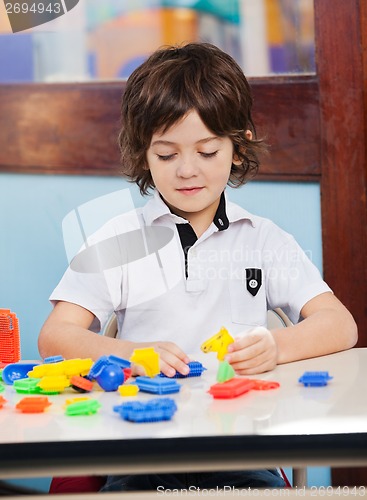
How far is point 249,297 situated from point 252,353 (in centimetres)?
31

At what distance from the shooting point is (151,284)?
1276 millimetres

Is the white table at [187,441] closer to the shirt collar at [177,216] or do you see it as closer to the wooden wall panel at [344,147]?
the shirt collar at [177,216]

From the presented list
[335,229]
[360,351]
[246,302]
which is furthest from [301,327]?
[335,229]

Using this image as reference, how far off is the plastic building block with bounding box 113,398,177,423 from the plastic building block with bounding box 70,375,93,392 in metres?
0.12

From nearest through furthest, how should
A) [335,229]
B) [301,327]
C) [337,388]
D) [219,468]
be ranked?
[219,468] → [337,388] → [301,327] → [335,229]

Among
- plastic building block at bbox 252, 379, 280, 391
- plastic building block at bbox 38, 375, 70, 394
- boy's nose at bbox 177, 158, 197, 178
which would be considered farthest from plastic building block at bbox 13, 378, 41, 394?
boy's nose at bbox 177, 158, 197, 178

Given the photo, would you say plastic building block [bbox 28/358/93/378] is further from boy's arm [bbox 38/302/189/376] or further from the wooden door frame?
the wooden door frame

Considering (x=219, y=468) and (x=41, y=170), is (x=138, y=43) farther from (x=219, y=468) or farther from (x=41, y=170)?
(x=219, y=468)

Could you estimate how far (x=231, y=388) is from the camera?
0.87m

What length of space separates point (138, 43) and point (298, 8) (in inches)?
12.8

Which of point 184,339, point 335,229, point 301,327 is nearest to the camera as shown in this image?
point 301,327

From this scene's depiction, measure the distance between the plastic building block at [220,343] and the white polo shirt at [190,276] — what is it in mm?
293

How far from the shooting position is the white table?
0.69 metres

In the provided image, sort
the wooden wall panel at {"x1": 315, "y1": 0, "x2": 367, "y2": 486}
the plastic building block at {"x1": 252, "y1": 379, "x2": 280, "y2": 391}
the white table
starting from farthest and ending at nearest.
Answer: the wooden wall panel at {"x1": 315, "y1": 0, "x2": 367, "y2": 486}, the plastic building block at {"x1": 252, "y1": 379, "x2": 280, "y2": 391}, the white table
